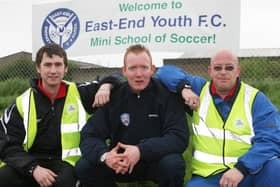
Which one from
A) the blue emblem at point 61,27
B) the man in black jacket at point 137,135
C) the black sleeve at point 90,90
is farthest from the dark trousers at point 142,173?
the blue emblem at point 61,27

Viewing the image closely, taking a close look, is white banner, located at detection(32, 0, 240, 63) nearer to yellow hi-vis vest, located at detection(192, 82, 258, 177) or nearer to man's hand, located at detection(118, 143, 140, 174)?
yellow hi-vis vest, located at detection(192, 82, 258, 177)

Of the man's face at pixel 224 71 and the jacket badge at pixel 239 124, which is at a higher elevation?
the man's face at pixel 224 71

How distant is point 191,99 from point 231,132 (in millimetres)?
388

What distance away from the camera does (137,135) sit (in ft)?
13.6

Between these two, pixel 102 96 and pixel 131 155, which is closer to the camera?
pixel 131 155

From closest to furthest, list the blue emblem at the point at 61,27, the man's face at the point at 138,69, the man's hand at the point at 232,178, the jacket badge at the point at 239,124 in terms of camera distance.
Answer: the man's hand at the point at 232,178 → the jacket badge at the point at 239,124 → the man's face at the point at 138,69 → the blue emblem at the point at 61,27

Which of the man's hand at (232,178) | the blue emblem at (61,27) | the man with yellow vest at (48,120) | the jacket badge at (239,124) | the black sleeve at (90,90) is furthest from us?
the blue emblem at (61,27)

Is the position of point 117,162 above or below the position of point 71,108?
below

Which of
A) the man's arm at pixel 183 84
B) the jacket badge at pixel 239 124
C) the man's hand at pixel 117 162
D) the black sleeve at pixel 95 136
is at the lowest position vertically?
the man's hand at pixel 117 162

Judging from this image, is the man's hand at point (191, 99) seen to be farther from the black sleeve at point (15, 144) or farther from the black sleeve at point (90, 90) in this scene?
the black sleeve at point (15, 144)

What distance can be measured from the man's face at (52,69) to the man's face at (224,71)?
4.20ft

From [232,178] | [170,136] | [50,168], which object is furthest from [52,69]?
[232,178]

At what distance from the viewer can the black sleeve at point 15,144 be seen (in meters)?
4.15

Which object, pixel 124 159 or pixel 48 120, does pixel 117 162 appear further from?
pixel 48 120
